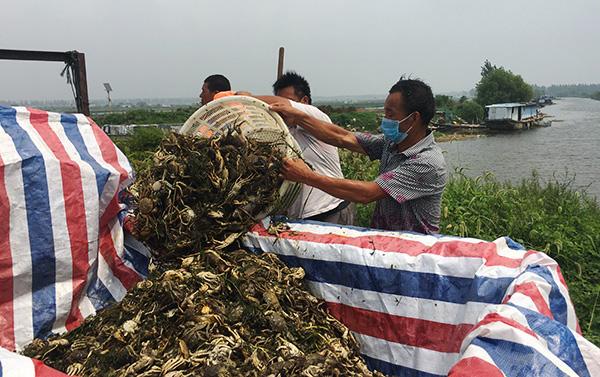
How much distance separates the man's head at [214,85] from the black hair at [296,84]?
1.16m

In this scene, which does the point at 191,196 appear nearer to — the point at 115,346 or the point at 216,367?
the point at 115,346

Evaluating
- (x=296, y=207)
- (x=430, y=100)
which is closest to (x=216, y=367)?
(x=296, y=207)

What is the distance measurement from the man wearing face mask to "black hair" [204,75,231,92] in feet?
7.57

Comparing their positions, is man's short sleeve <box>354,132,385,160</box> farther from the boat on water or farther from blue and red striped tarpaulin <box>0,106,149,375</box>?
the boat on water

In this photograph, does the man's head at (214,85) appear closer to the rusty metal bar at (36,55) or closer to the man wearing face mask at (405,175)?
the rusty metal bar at (36,55)

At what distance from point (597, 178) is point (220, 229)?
15.1m

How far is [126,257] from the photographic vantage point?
102 inches

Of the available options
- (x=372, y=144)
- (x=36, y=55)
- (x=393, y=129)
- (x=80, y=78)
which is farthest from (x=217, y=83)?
(x=393, y=129)

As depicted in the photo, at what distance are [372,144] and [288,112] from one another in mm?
646

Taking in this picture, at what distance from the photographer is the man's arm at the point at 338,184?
2.47 m

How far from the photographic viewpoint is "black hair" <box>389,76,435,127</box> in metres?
2.51

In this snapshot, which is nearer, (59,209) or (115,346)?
(115,346)

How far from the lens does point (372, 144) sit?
10.3 feet

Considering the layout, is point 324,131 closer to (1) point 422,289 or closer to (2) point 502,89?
(1) point 422,289
